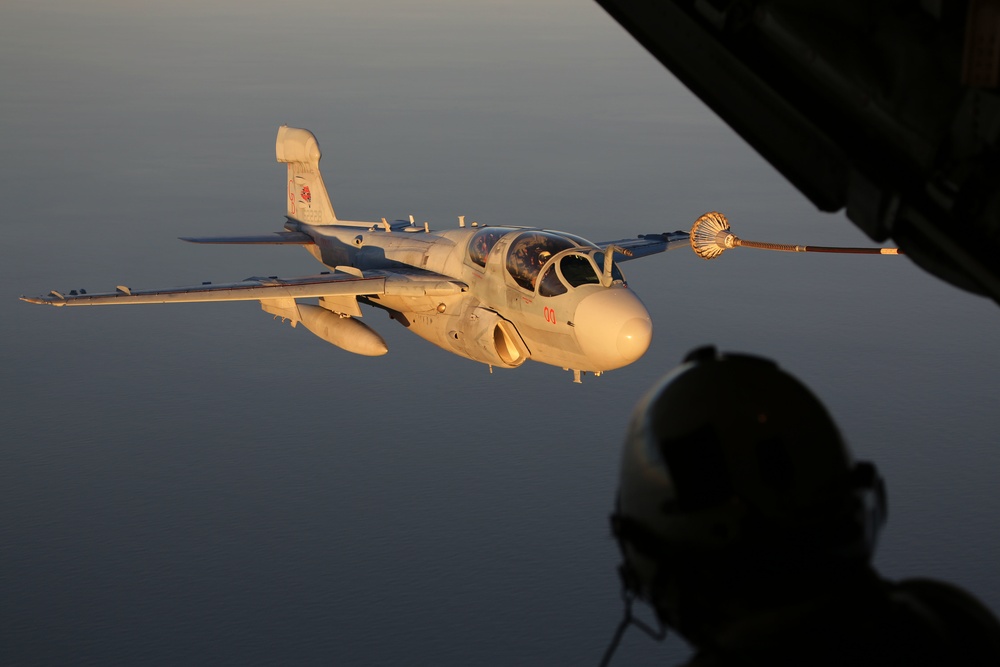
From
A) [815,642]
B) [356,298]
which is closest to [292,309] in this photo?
[356,298]

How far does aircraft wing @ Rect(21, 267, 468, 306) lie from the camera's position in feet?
97.2

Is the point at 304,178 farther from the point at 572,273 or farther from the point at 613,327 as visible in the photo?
the point at 613,327

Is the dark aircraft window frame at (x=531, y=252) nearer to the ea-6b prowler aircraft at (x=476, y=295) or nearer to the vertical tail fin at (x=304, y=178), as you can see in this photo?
the ea-6b prowler aircraft at (x=476, y=295)

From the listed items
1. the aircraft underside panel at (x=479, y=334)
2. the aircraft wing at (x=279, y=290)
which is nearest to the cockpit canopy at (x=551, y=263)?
the aircraft underside panel at (x=479, y=334)

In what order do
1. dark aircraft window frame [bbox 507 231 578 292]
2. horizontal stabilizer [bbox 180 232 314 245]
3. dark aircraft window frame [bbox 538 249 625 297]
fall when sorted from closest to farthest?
dark aircraft window frame [bbox 538 249 625 297]
dark aircraft window frame [bbox 507 231 578 292]
horizontal stabilizer [bbox 180 232 314 245]

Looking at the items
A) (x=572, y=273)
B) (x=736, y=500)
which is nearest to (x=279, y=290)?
(x=572, y=273)

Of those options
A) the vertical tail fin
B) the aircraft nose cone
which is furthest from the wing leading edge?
the vertical tail fin

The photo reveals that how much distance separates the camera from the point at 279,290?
3086 cm

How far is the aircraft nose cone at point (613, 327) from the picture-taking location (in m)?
Answer: 25.5

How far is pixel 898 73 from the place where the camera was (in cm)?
553

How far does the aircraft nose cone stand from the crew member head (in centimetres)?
2127

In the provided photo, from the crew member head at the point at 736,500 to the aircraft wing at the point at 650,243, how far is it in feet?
93.5

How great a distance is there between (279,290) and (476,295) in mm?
5805

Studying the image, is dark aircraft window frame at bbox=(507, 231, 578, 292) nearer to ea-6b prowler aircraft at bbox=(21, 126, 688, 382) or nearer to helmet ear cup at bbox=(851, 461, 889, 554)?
ea-6b prowler aircraft at bbox=(21, 126, 688, 382)
